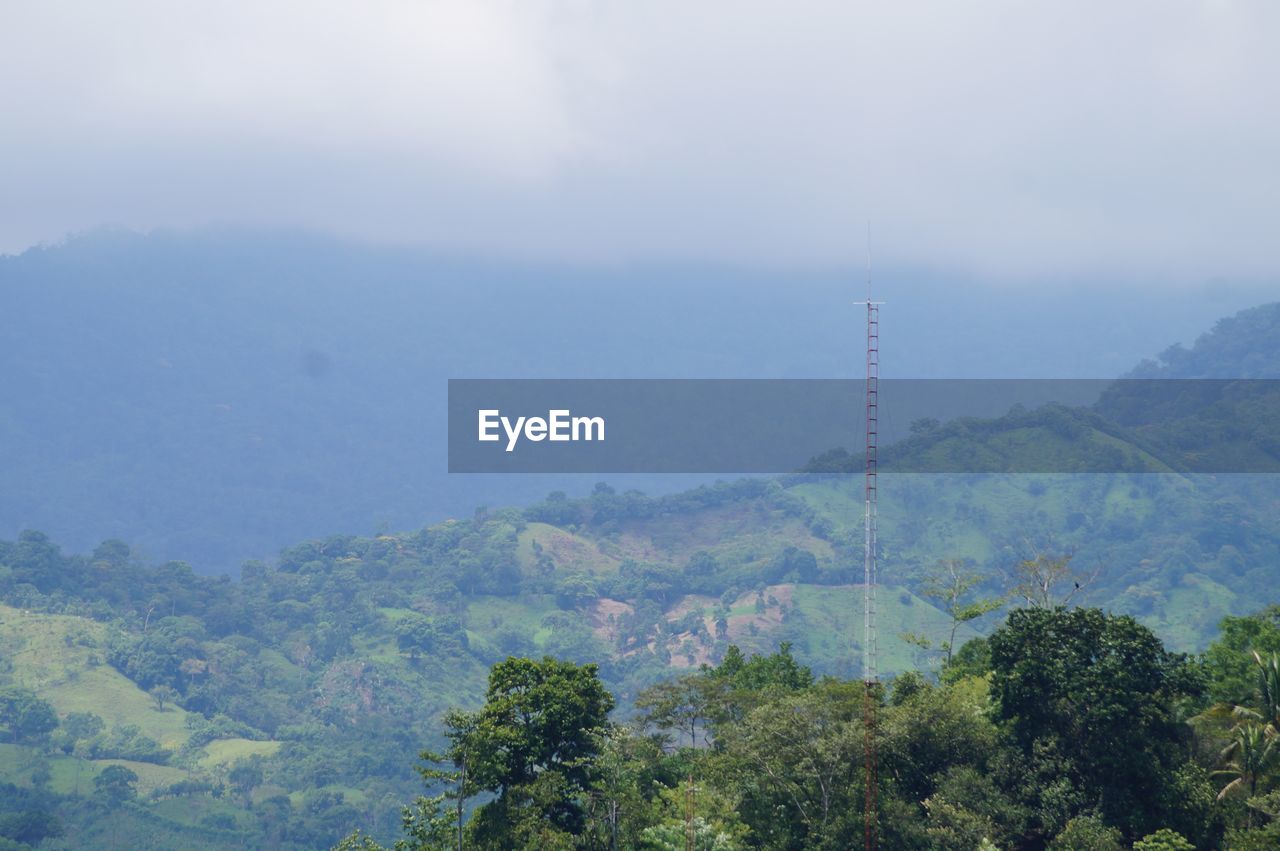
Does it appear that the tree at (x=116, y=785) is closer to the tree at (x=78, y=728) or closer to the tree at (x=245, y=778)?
the tree at (x=245, y=778)

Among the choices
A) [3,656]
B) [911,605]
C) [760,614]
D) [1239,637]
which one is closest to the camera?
[1239,637]

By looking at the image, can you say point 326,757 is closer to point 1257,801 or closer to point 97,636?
point 97,636

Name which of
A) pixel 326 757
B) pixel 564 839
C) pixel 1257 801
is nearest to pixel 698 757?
pixel 564 839

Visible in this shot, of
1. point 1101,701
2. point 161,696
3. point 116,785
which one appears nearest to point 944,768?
point 1101,701

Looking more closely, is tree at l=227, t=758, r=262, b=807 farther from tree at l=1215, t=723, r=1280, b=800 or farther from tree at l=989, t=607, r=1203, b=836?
tree at l=1215, t=723, r=1280, b=800

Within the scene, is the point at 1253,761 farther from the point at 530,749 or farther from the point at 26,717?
the point at 26,717

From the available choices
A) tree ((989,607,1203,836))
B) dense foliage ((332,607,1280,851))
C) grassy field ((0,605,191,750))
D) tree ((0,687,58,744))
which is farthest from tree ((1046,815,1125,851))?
tree ((0,687,58,744))
